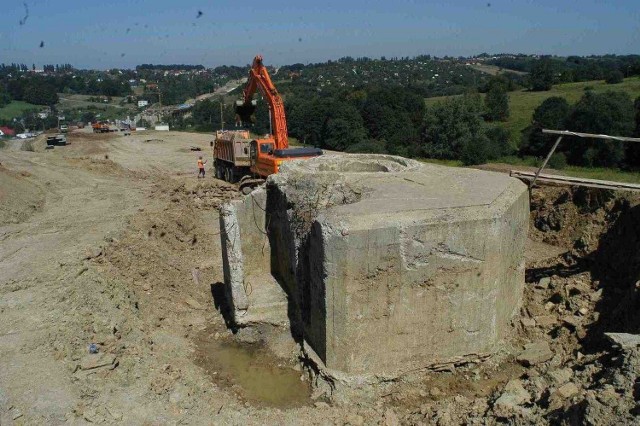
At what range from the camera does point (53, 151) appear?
106 feet

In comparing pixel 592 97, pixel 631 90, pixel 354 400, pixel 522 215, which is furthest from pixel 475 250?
pixel 631 90

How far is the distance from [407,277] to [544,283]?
13.6 feet

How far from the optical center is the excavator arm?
1816 centimetres

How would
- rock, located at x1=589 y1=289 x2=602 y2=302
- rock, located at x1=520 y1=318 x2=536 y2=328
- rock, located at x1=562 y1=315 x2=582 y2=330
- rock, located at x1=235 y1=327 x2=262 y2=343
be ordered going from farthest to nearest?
rock, located at x1=235 y1=327 x2=262 y2=343 → rock, located at x1=589 y1=289 x2=602 y2=302 → rock, located at x1=520 y1=318 x2=536 y2=328 → rock, located at x1=562 y1=315 x2=582 y2=330

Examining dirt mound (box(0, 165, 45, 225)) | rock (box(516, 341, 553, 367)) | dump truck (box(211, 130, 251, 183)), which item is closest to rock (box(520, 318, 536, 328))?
rock (box(516, 341, 553, 367))

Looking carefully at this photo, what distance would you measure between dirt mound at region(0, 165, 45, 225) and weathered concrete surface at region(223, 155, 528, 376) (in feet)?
37.1

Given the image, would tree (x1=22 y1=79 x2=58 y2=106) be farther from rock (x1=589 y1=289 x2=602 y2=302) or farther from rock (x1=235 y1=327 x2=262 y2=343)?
rock (x1=589 y1=289 x2=602 y2=302)

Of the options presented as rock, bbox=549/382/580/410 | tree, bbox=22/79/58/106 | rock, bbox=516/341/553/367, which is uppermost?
tree, bbox=22/79/58/106

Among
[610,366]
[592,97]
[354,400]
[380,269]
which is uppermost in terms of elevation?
[592,97]

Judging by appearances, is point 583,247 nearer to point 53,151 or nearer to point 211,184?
→ point 211,184

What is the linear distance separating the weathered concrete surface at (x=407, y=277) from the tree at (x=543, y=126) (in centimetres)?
2027

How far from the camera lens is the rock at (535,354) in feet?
27.3

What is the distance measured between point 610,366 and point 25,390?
7.33m

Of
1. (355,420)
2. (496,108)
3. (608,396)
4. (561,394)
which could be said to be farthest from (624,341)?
(496,108)
